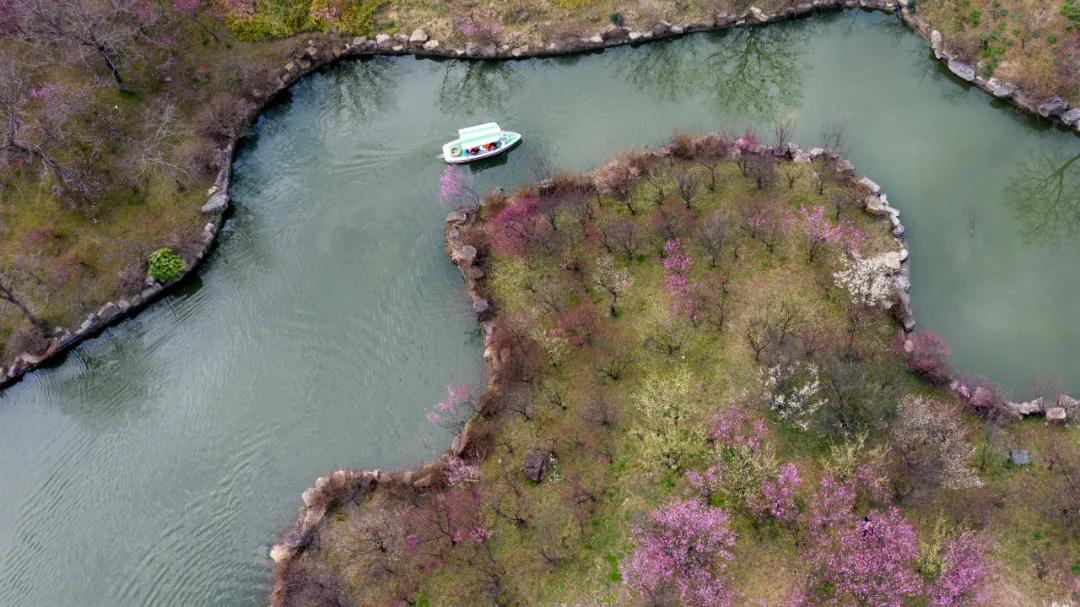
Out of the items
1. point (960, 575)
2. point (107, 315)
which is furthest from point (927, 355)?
point (107, 315)

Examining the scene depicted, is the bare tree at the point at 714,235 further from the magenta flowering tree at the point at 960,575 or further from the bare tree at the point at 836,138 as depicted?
the magenta flowering tree at the point at 960,575

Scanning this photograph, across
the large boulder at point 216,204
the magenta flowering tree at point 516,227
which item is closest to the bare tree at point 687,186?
the magenta flowering tree at point 516,227

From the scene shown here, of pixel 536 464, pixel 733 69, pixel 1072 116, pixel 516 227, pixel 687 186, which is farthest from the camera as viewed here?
pixel 733 69

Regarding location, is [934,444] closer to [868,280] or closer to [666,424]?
[868,280]

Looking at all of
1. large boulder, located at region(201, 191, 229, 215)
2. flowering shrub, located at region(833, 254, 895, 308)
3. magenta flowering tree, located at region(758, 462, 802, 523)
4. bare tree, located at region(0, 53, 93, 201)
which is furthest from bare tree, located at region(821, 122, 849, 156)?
bare tree, located at region(0, 53, 93, 201)

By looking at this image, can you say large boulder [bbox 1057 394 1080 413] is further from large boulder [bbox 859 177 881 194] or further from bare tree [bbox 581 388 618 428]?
bare tree [bbox 581 388 618 428]

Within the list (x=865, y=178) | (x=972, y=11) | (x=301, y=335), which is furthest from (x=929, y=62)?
(x=301, y=335)
